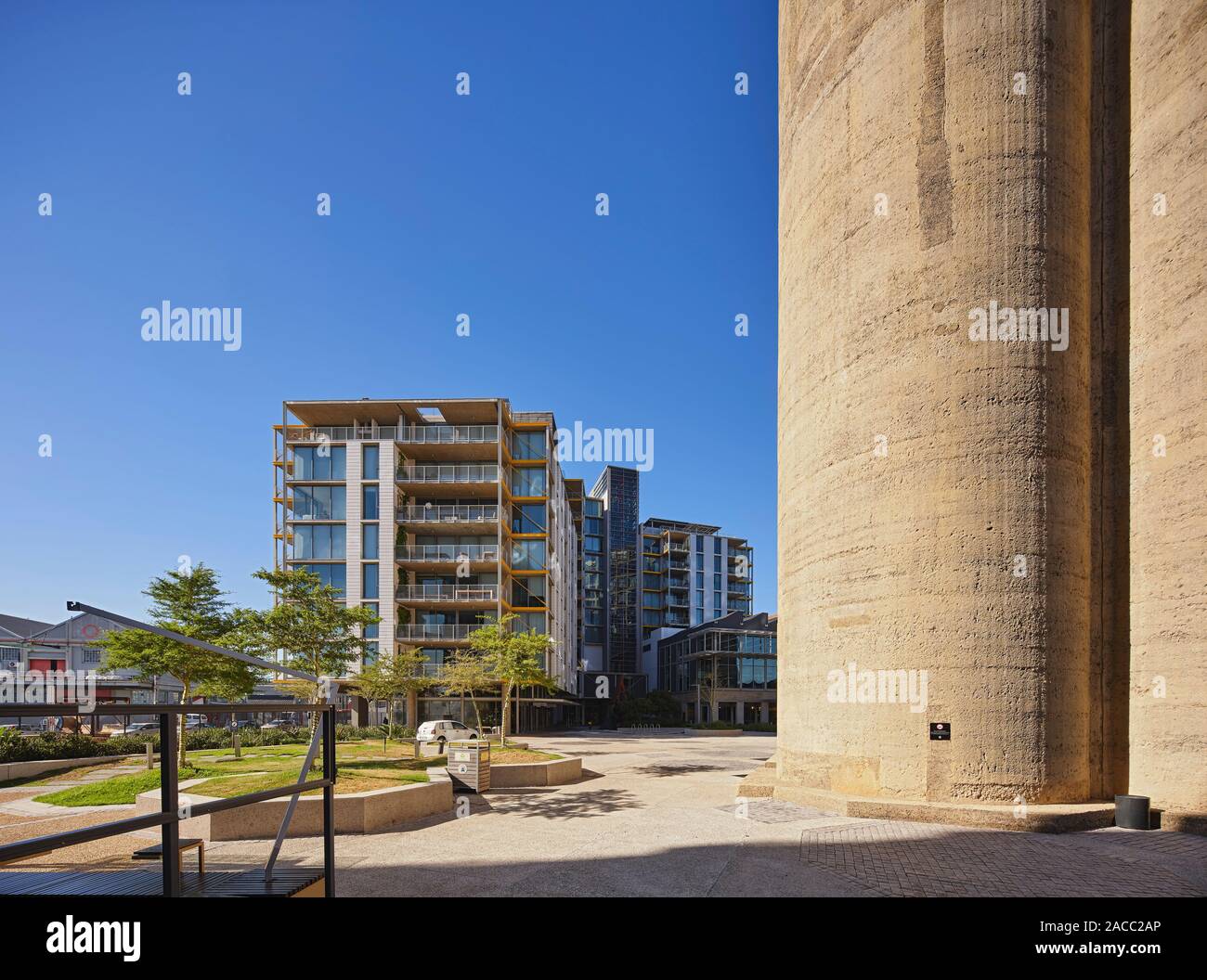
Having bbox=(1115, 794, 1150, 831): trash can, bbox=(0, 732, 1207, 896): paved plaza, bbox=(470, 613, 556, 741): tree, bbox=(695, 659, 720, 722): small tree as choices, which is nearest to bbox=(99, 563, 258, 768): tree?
bbox=(0, 732, 1207, 896): paved plaza

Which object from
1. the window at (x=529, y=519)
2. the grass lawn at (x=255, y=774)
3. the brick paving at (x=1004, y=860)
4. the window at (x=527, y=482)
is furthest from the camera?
the window at (x=527, y=482)

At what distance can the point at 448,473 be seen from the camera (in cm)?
→ 4903

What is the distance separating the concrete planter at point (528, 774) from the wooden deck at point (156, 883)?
1316 cm

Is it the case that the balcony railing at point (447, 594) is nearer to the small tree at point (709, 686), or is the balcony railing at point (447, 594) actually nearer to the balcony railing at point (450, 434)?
the balcony railing at point (450, 434)

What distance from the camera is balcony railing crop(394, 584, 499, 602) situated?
46531mm

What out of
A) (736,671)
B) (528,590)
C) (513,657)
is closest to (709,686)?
(736,671)

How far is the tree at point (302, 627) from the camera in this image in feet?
70.9

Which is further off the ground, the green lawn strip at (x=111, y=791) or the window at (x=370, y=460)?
the window at (x=370, y=460)

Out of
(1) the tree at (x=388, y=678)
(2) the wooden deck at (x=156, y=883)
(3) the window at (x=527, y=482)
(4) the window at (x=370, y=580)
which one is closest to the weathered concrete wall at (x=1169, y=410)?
(2) the wooden deck at (x=156, y=883)

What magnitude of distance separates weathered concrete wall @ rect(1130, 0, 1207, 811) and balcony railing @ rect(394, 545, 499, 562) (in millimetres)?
37368

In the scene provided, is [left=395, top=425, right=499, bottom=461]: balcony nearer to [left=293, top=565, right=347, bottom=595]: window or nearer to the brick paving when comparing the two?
[left=293, top=565, right=347, bottom=595]: window

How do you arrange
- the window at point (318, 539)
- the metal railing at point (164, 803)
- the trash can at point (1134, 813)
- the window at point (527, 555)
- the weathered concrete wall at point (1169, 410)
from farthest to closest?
the window at point (527, 555), the window at point (318, 539), the weathered concrete wall at point (1169, 410), the trash can at point (1134, 813), the metal railing at point (164, 803)

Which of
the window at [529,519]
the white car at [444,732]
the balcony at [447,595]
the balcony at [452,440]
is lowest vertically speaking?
the white car at [444,732]
